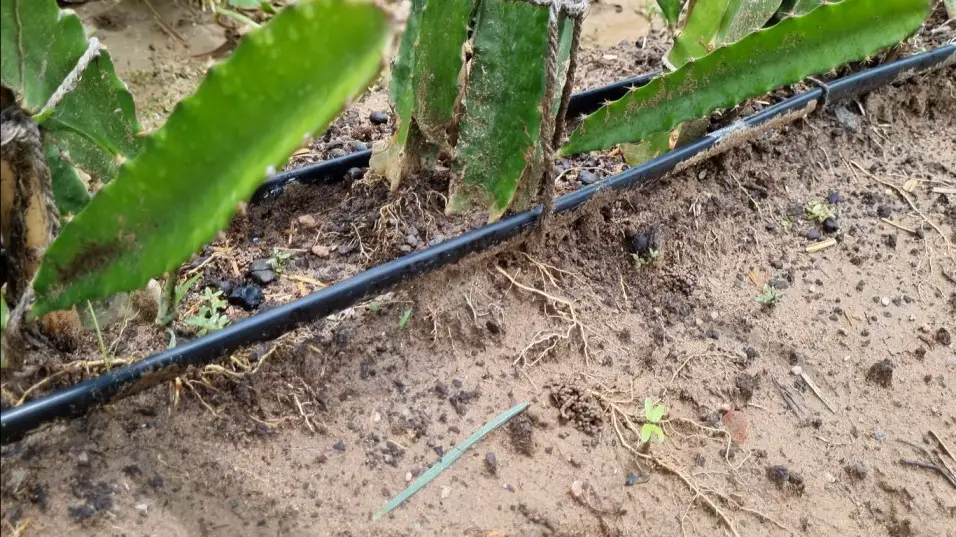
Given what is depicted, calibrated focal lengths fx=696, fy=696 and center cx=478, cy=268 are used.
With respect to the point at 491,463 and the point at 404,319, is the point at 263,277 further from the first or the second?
the point at 491,463

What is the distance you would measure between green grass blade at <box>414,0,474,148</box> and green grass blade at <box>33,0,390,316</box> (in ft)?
1.78

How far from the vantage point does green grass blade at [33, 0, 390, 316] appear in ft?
2.29

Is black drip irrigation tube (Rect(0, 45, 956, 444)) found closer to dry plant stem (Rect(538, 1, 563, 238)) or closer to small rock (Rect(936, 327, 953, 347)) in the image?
dry plant stem (Rect(538, 1, 563, 238))

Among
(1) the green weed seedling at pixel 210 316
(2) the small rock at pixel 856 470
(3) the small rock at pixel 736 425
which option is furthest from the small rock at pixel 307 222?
(2) the small rock at pixel 856 470

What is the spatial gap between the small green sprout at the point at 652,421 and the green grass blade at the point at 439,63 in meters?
0.62

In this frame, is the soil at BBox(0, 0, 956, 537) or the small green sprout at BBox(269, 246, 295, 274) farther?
the small green sprout at BBox(269, 246, 295, 274)

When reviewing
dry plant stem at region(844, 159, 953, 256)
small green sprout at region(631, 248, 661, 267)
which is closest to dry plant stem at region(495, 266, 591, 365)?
small green sprout at region(631, 248, 661, 267)

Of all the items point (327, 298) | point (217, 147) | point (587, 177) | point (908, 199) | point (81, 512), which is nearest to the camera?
point (217, 147)

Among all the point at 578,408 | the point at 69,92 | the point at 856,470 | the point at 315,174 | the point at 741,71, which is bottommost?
the point at 856,470

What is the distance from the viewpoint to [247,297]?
1.26 m

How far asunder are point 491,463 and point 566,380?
23 cm

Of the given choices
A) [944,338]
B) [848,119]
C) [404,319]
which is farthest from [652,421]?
[848,119]

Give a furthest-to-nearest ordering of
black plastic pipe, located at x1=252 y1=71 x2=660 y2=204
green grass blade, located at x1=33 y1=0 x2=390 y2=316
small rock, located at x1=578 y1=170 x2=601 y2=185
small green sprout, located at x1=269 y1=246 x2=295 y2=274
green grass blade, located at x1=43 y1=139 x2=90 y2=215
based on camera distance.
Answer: small rock, located at x1=578 y1=170 x2=601 y2=185 → black plastic pipe, located at x1=252 y1=71 x2=660 y2=204 → small green sprout, located at x1=269 y1=246 x2=295 y2=274 → green grass blade, located at x1=43 y1=139 x2=90 y2=215 → green grass blade, located at x1=33 y1=0 x2=390 y2=316

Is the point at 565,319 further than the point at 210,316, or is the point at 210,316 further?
the point at 565,319
